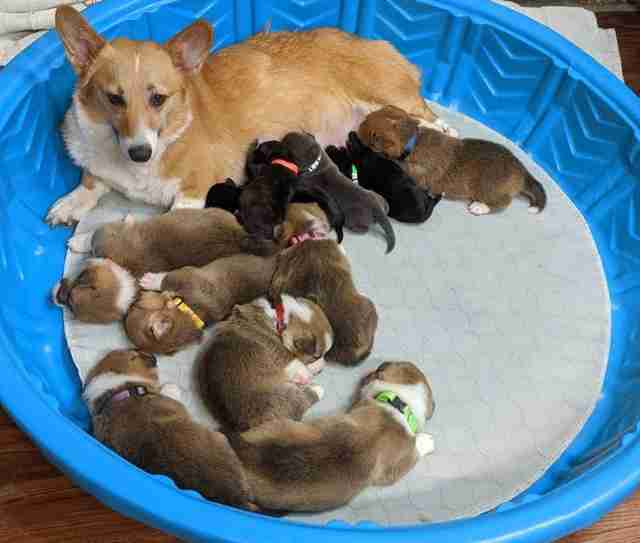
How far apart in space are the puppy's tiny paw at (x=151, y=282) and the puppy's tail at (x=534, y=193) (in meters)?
1.41

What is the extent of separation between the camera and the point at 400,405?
190cm

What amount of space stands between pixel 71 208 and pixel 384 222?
1.14m

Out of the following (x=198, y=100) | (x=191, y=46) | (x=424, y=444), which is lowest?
(x=424, y=444)

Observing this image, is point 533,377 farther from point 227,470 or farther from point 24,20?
point 24,20

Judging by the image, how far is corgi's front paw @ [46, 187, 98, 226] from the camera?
2428 mm

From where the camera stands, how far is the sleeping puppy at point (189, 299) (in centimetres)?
202

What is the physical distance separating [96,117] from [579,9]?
260 centimetres

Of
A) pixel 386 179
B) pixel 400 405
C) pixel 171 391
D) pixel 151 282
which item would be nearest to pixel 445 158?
pixel 386 179

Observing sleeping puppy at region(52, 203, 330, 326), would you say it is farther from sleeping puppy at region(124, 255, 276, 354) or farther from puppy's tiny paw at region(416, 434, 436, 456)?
puppy's tiny paw at region(416, 434, 436, 456)

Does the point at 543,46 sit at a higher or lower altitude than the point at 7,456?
higher

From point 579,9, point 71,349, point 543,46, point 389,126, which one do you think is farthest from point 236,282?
point 579,9

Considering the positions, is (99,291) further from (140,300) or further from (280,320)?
(280,320)

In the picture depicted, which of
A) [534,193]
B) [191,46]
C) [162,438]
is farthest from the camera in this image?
[534,193]

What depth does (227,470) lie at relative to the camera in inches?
65.6
